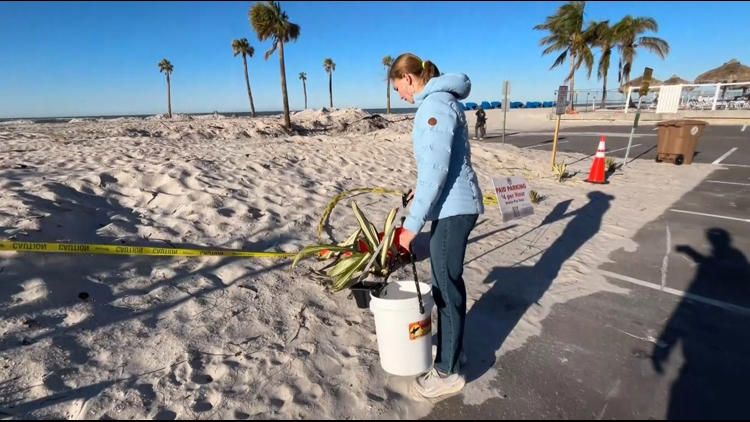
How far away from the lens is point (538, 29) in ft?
115

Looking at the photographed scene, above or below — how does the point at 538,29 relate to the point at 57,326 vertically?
above

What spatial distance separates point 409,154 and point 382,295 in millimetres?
7698

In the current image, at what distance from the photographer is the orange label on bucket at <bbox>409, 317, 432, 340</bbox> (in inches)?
87.0

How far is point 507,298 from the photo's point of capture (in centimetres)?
347

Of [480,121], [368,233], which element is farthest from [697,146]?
[368,233]

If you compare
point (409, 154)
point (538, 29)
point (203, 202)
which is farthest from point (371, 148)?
point (538, 29)

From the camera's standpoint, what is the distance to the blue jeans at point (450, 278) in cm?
215

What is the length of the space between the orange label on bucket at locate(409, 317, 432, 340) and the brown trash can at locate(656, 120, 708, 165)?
437 inches

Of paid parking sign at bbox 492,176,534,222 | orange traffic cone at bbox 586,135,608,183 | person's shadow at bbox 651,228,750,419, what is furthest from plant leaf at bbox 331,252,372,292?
orange traffic cone at bbox 586,135,608,183

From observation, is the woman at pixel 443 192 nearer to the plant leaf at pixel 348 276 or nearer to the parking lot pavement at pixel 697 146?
the plant leaf at pixel 348 276

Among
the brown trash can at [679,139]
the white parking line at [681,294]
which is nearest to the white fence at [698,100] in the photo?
the brown trash can at [679,139]

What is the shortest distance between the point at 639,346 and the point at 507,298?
104 cm

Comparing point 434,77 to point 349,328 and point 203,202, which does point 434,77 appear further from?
point 203,202

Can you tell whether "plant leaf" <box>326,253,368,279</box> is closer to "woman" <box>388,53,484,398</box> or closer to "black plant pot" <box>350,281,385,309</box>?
"black plant pot" <box>350,281,385,309</box>
